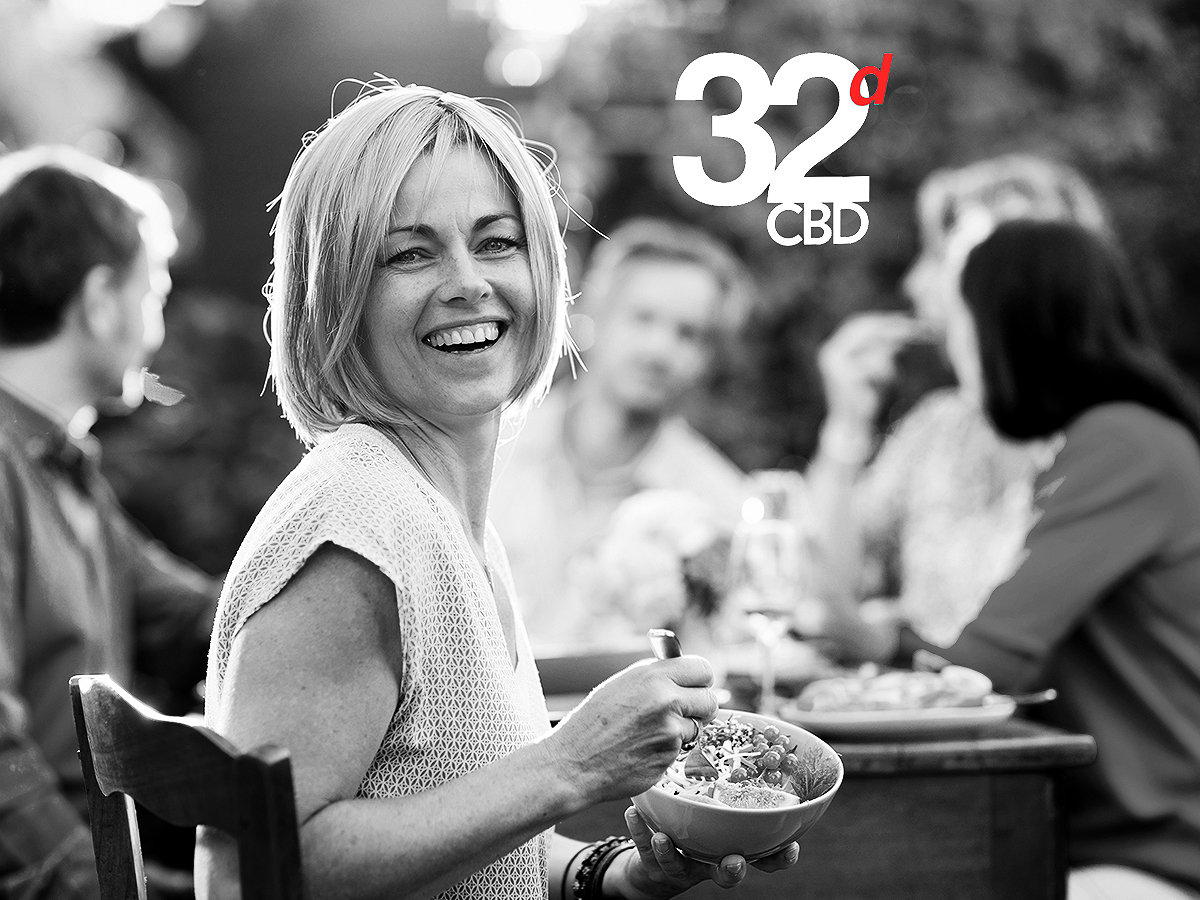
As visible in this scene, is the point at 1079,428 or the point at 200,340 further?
the point at 200,340

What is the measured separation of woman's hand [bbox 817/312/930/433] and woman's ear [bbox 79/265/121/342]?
5.68 feet

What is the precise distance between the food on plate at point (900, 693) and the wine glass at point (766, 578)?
0.32 feet

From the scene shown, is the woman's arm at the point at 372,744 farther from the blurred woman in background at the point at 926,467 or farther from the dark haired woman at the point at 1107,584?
the blurred woman in background at the point at 926,467

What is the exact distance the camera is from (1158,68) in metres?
4.17

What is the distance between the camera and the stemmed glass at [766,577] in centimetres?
191

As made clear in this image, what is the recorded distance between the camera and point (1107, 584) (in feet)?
6.32

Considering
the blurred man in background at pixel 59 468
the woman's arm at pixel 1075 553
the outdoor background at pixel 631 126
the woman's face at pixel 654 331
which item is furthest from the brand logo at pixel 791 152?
the outdoor background at pixel 631 126

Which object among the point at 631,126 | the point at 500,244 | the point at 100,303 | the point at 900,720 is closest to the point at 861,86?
the point at 500,244

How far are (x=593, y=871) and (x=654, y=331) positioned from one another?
2.10 metres

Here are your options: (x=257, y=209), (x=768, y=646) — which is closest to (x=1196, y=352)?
(x=768, y=646)

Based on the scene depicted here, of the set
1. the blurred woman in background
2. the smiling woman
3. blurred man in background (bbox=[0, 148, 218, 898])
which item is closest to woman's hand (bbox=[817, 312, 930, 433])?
the blurred woman in background

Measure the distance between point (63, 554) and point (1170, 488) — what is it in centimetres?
187

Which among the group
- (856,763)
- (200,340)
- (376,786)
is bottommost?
(856,763)

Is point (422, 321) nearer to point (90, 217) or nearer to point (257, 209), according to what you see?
point (90, 217)
